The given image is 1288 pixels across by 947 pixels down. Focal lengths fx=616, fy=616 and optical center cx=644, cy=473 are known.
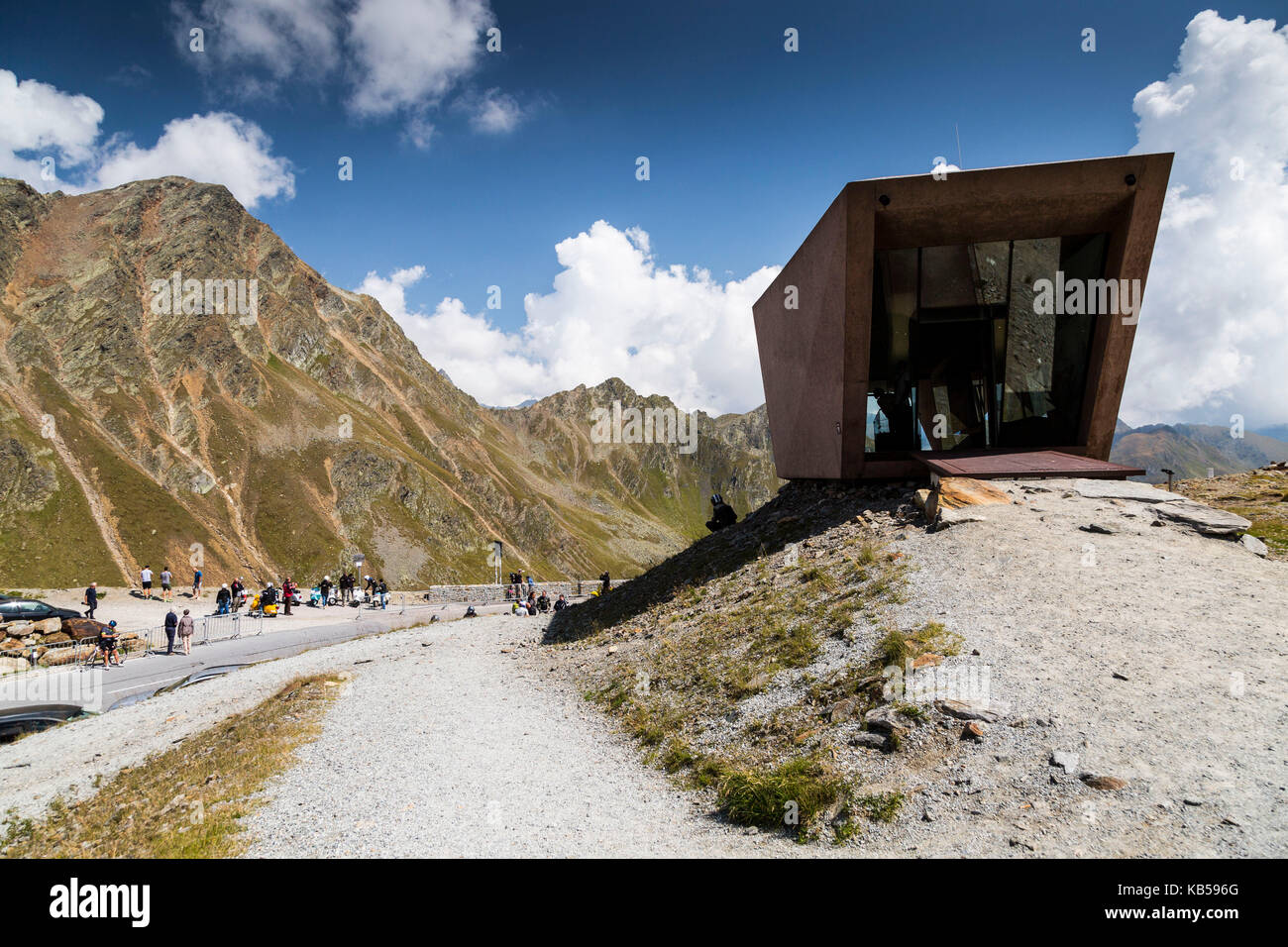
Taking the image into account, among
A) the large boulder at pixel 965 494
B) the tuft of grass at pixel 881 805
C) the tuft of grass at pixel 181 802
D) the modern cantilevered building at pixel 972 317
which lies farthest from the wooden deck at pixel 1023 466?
the tuft of grass at pixel 181 802

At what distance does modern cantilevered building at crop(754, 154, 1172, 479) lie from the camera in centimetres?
1451

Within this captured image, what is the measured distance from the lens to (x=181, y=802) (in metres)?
8.45

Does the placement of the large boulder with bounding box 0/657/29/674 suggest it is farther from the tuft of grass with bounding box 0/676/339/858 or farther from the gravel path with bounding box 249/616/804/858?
the gravel path with bounding box 249/616/804/858

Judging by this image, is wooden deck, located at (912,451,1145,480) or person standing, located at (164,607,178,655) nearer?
wooden deck, located at (912,451,1145,480)

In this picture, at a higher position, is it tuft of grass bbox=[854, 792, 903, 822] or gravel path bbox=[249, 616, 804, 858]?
tuft of grass bbox=[854, 792, 903, 822]

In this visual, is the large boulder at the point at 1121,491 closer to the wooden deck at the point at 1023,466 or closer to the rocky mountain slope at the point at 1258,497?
the wooden deck at the point at 1023,466

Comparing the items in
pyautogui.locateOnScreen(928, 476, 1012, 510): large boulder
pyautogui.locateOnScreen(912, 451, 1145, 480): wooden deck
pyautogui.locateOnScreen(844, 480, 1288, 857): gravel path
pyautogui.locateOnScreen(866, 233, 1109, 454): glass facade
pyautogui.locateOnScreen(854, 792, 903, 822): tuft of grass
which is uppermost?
pyautogui.locateOnScreen(866, 233, 1109, 454): glass facade

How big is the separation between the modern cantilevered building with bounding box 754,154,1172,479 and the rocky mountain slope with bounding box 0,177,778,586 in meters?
71.1

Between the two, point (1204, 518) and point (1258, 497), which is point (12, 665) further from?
point (1258, 497)

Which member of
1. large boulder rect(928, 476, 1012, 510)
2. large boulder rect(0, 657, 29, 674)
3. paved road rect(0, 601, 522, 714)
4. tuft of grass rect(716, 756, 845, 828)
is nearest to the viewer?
tuft of grass rect(716, 756, 845, 828)

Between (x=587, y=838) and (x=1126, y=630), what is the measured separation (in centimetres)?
729

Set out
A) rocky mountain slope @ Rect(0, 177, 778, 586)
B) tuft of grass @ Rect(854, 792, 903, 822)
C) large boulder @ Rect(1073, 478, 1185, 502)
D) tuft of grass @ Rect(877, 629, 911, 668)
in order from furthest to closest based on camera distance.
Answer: rocky mountain slope @ Rect(0, 177, 778, 586), large boulder @ Rect(1073, 478, 1185, 502), tuft of grass @ Rect(877, 629, 911, 668), tuft of grass @ Rect(854, 792, 903, 822)

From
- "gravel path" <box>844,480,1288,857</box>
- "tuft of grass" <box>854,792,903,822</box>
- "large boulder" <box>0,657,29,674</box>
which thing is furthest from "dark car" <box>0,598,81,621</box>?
"gravel path" <box>844,480,1288,857</box>
